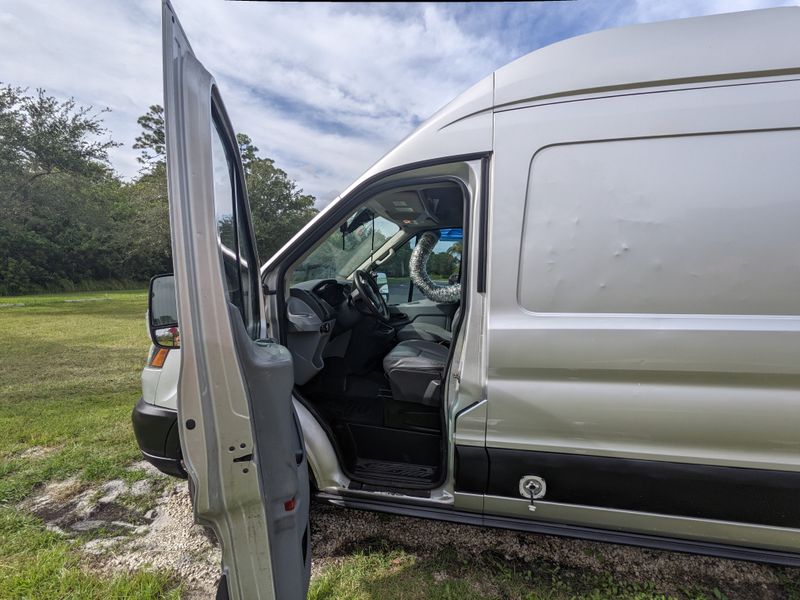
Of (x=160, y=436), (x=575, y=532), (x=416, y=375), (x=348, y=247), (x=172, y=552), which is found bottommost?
(x=172, y=552)

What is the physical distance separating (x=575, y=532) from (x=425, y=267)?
2.09m

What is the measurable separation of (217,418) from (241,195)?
1.02m

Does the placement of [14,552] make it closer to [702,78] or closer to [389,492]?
[389,492]

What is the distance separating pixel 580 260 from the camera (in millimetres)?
1488

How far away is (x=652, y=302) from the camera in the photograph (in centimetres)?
144

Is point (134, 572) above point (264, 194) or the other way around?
the other way around

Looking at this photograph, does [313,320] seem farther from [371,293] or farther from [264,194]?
[264,194]

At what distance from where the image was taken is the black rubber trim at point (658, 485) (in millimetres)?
1438

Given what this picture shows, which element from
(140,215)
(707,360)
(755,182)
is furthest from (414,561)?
(140,215)

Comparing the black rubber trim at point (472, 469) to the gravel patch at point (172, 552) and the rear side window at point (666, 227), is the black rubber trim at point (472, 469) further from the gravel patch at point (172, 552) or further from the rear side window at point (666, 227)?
the gravel patch at point (172, 552)

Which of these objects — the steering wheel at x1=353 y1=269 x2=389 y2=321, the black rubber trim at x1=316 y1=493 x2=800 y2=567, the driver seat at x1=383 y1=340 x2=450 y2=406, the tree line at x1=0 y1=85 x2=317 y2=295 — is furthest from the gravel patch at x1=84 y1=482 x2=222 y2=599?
the tree line at x1=0 y1=85 x2=317 y2=295

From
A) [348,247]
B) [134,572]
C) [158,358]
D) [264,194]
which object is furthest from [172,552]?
[264,194]

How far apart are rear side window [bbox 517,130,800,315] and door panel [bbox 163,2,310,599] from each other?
41.0 inches

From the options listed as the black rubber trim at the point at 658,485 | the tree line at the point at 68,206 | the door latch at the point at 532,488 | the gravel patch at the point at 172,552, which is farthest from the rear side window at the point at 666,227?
the tree line at the point at 68,206
